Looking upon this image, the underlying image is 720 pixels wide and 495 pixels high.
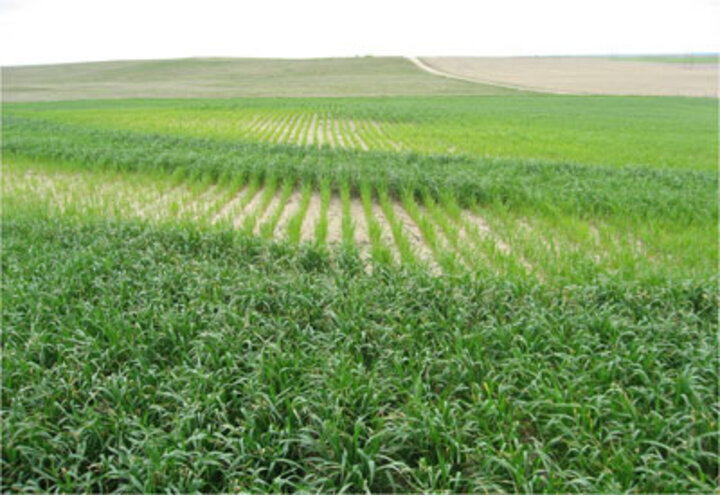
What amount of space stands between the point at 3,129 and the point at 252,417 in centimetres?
2434

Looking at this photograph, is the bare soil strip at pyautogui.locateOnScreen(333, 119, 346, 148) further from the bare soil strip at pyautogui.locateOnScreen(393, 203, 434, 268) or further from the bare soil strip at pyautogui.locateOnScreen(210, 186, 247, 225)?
the bare soil strip at pyautogui.locateOnScreen(393, 203, 434, 268)

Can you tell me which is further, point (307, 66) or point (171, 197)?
point (307, 66)

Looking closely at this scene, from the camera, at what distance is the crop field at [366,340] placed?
323 cm

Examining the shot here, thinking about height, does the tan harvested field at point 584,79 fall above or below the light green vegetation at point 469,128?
above

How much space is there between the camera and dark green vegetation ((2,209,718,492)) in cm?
317

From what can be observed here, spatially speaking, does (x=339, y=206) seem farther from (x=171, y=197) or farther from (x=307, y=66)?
(x=307, y=66)

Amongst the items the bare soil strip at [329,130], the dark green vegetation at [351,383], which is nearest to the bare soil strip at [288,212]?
the dark green vegetation at [351,383]

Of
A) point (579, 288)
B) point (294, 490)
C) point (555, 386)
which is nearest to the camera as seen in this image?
point (294, 490)

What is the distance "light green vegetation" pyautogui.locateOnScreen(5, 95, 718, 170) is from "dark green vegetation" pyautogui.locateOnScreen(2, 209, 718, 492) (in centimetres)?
1065

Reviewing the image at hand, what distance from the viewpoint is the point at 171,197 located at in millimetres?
10383

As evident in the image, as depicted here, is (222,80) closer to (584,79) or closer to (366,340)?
(584,79)

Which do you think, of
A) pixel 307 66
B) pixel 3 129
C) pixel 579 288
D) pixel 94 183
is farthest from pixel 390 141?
pixel 307 66

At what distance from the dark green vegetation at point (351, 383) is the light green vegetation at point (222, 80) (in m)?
48.4

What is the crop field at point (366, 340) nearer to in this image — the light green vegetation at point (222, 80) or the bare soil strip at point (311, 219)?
the bare soil strip at point (311, 219)
